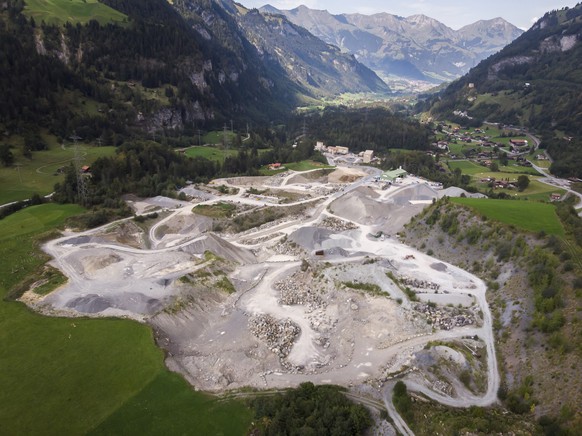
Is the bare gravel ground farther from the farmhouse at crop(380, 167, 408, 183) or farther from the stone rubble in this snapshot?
the farmhouse at crop(380, 167, 408, 183)

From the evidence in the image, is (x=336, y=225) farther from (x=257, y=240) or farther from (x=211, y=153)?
(x=211, y=153)

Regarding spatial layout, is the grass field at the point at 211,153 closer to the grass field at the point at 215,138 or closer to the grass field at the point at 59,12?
the grass field at the point at 215,138

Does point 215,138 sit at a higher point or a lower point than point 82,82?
lower

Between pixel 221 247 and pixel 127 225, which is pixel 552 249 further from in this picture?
pixel 127 225

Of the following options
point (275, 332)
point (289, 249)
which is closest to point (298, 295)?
point (275, 332)

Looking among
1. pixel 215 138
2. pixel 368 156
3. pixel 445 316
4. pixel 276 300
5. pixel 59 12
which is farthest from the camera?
pixel 59 12

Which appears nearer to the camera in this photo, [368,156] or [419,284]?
[419,284]

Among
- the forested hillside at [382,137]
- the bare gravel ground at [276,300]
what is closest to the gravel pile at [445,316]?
the bare gravel ground at [276,300]

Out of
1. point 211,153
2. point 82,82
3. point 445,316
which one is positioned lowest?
point 211,153
